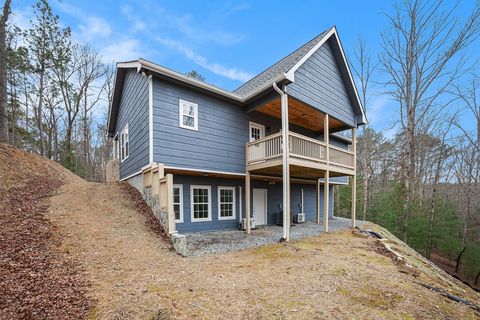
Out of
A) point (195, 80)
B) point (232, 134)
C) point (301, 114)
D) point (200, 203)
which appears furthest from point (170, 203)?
point (301, 114)

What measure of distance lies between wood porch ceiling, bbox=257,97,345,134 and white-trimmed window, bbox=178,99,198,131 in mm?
2859

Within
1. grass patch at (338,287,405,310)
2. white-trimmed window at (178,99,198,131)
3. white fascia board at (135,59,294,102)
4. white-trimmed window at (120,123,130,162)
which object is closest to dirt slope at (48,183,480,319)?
grass patch at (338,287,405,310)

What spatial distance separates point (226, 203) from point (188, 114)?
169 inches

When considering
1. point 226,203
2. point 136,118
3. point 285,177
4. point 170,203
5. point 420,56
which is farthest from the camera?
point 420,56

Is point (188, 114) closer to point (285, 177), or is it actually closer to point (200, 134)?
point (200, 134)

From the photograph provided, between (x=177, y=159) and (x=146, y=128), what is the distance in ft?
5.06

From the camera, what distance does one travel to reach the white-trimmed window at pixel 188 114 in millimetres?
8273

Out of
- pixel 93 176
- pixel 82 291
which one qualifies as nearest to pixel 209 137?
pixel 82 291

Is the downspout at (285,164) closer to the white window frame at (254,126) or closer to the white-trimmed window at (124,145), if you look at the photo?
the white window frame at (254,126)

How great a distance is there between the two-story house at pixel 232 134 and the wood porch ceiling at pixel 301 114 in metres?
0.05

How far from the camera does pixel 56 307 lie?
3.44 m

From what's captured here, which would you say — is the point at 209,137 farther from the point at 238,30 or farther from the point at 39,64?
the point at 39,64

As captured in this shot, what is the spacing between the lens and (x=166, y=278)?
464cm

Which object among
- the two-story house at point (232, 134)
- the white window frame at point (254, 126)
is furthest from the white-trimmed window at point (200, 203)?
the white window frame at point (254, 126)
